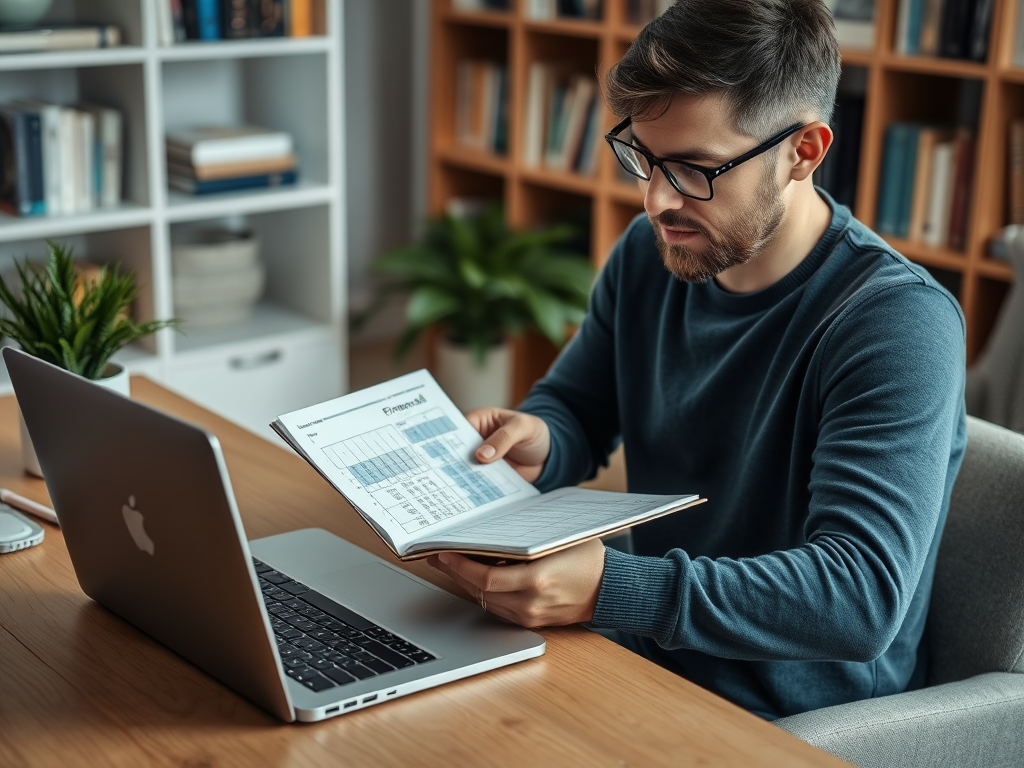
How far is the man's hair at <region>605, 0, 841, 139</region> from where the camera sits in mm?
1348

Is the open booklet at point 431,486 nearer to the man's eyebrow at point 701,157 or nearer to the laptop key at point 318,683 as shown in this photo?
the laptop key at point 318,683

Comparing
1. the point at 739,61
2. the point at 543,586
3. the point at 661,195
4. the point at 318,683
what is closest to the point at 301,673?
the point at 318,683

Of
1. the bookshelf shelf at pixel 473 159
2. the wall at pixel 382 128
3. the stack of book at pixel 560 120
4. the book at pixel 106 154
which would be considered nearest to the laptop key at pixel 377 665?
the book at pixel 106 154

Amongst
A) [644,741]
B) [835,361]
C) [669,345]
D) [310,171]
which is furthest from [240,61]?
[644,741]

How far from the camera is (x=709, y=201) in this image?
1397 millimetres

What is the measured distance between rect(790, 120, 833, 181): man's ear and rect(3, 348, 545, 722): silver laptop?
0.61 metres

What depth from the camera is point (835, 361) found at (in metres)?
1.31

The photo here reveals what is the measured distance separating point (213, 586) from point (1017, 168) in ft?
7.39

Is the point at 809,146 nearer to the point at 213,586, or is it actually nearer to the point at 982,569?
the point at 982,569

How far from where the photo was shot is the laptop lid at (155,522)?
0.96 m

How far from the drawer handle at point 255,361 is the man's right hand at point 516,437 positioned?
6.25 ft

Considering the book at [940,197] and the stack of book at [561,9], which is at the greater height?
the stack of book at [561,9]

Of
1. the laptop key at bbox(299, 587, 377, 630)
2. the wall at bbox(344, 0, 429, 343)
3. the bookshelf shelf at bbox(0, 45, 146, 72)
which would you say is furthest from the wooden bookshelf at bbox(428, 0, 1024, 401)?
the laptop key at bbox(299, 587, 377, 630)

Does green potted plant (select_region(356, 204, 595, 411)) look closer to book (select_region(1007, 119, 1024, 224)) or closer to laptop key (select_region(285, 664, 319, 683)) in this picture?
book (select_region(1007, 119, 1024, 224))
